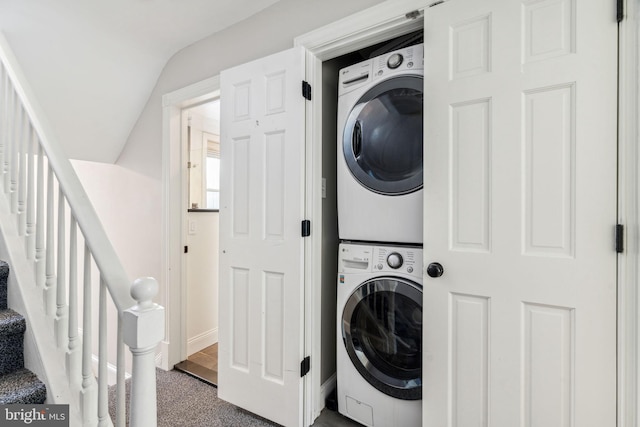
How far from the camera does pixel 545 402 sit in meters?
1.10

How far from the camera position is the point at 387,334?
1.54m

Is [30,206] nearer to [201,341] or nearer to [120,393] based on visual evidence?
[120,393]

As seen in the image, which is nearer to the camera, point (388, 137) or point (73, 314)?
point (73, 314)

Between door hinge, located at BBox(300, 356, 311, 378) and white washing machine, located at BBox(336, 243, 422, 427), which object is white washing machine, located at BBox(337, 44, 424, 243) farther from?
door hinge, located at BBox(300, 356, 311, 378)

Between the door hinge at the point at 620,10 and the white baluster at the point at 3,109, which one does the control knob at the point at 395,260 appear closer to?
the door hinge at the point at 620,10

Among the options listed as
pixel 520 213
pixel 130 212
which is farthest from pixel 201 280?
pixel 520 213

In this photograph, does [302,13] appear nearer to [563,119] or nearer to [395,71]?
[395,71]

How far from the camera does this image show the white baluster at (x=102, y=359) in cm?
91

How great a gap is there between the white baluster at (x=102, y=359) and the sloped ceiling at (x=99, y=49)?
1758 millimetres

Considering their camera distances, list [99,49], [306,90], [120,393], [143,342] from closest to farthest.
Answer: [143,342], [120,393], [306,90], [99,49]

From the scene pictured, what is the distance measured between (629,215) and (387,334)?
105cm

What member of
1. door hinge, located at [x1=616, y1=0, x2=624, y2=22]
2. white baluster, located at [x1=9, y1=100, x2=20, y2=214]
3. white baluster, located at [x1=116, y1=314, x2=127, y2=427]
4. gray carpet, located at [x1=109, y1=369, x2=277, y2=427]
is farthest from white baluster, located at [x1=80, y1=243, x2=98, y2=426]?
door hinge, located at [x1=616, y1=0, x2=624, y2=22]

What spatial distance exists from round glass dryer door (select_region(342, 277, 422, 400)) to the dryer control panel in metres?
0.06

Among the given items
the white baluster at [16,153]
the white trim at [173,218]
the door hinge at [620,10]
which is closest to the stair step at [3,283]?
the white baluster at [16,153]
